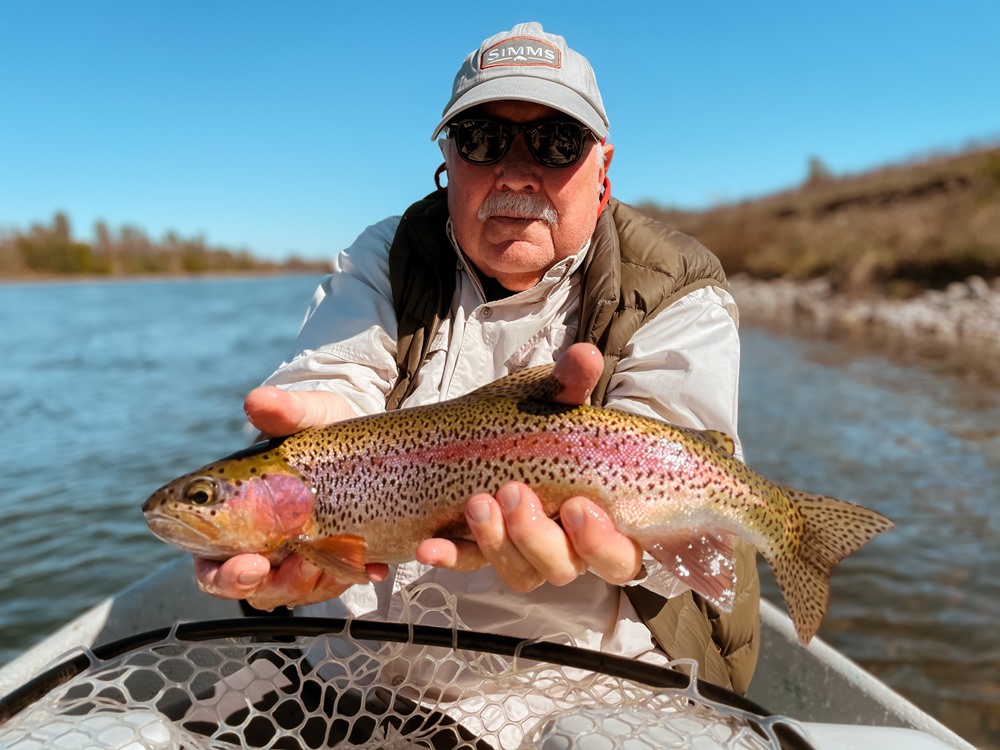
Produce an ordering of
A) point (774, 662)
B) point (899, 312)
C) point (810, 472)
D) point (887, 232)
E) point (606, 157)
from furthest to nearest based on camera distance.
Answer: point (887, 232) → point (899, 312) → point (810, 472) → point (774, 662) → point (606, 157)

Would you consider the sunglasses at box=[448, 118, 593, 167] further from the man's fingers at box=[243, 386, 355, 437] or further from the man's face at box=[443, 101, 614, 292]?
the man's fingers at box=[243, 386, 355, 437]

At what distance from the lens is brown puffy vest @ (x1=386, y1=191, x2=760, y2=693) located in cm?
268

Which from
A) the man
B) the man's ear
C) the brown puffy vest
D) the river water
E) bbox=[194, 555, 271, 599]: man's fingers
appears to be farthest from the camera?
the river water

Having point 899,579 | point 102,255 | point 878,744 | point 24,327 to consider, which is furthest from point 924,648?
point 102,255

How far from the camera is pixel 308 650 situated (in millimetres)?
2652

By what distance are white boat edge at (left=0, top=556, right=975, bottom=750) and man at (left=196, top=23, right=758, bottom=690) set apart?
98 centimetres

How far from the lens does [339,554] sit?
228 cm

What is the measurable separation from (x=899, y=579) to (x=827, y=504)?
217 inches

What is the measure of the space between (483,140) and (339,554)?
154 cm

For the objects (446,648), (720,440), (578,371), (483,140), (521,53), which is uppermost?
(521,53)

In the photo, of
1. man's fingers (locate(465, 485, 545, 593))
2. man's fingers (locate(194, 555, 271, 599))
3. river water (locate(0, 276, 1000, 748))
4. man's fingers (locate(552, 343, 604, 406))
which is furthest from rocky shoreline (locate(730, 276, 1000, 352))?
man's fingers (locate(194, 555, 271, 599))

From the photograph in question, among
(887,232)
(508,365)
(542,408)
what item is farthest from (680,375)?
(887,232)

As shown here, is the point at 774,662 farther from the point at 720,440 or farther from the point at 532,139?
the point at 532,139

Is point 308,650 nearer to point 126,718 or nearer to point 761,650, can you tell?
point 126,718
